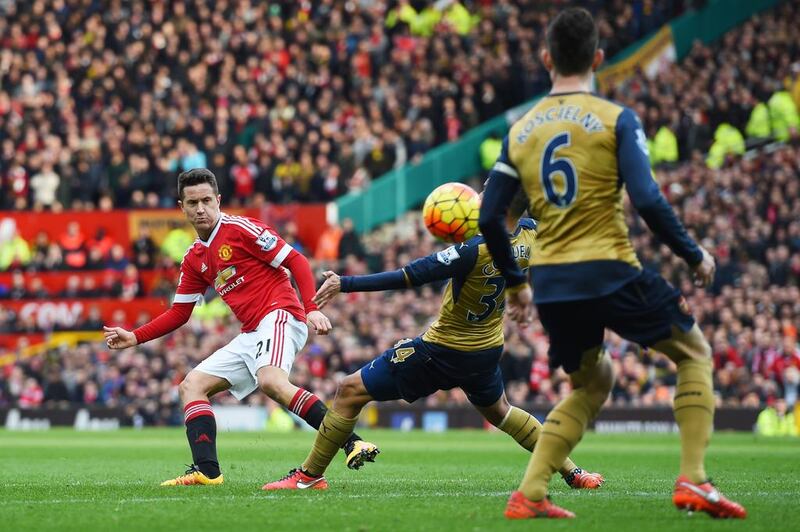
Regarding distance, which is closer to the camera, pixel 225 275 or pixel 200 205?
pixel 200 205

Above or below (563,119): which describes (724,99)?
above

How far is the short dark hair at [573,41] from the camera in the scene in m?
7.39

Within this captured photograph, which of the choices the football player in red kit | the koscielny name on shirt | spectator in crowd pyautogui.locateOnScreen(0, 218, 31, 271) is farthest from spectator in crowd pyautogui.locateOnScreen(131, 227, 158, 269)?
the koscielny name on shirt

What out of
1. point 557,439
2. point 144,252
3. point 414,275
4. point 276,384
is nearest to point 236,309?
point 276,384

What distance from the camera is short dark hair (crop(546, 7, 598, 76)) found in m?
7.39

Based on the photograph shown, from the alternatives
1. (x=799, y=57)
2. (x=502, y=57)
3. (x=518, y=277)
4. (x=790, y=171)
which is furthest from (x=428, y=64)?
(x=518, y=277)

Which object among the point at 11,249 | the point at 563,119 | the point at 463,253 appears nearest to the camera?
the point at 563,119

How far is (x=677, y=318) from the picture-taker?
24.7 ft

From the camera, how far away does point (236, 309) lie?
10.9 metres

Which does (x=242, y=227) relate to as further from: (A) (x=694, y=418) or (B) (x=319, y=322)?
(A) (x=694, y=418)

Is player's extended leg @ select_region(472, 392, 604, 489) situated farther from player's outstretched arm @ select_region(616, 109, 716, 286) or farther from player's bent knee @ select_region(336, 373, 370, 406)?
player's outstretched arm @ select_region(616, 109, 716, 286)

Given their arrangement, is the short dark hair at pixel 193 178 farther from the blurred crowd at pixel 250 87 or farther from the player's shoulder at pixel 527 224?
the blurred crowd at pixel 250 87

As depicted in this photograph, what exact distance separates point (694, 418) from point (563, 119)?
1.74m

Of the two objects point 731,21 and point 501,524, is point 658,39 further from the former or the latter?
point 501,524
